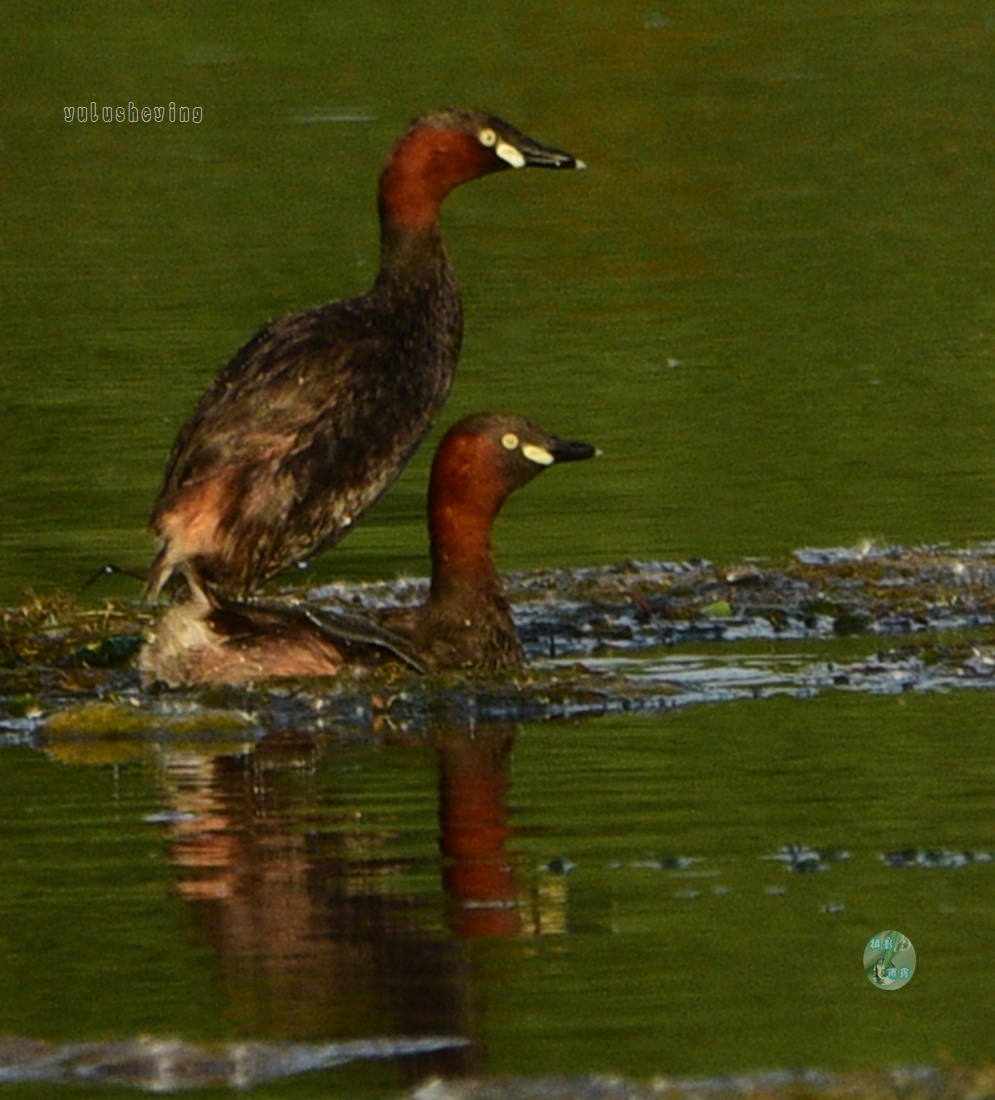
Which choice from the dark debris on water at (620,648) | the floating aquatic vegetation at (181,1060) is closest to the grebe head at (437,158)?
the dark debris on water at (620,648)

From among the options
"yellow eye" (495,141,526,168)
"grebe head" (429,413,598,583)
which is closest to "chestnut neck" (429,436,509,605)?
"grebe head" (429,413,598,583)

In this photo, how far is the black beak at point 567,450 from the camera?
1055 cm

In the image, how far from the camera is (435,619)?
1023 cm

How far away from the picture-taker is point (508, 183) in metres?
25.5

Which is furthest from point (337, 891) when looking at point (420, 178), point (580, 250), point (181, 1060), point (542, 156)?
point (580, 250)

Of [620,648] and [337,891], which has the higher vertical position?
[620,648]

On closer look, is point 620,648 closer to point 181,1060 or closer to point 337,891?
point 337,891

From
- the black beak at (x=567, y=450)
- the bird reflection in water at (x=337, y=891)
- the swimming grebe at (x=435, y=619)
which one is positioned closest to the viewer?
the bird reflection in water at (x=337, y=891)

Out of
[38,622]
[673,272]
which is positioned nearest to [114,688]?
[38,622]

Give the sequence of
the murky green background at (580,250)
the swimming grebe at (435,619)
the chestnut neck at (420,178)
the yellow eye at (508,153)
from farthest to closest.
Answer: the murky green background at (580,250) → the yellow eye at (508,153) → the chestnut neck at (420,178) → the swimming grebe at (435,619)

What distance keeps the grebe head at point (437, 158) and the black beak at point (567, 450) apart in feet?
4.39

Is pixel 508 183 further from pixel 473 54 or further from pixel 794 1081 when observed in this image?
pixel 794 1081

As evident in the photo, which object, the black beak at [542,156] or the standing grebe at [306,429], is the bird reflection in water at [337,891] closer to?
the standing grebe at [306,429]

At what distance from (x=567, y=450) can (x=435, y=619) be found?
2.43 feet
